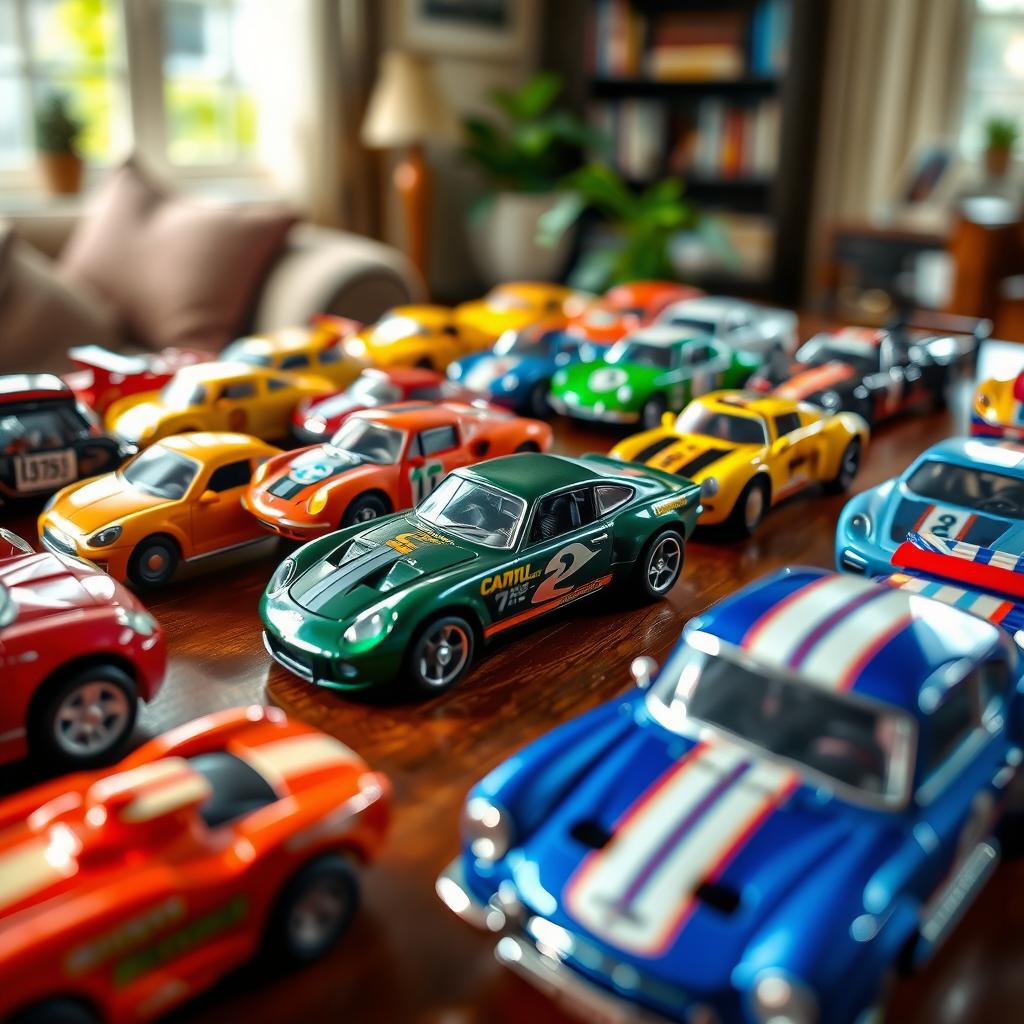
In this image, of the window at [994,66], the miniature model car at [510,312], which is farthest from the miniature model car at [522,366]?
the window at [994,66]

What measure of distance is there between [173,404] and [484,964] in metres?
3.38

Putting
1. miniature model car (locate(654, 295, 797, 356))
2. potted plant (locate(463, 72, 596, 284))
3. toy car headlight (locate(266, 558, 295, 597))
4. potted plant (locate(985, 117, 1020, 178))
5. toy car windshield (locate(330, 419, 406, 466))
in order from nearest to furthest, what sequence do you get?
1. toy car headlight (locate(266, 558, 295, 597))
2. toy car windshield (locate(330, 419, 406, 466))
3. miniature model car (locate(654, 295, 797, 356))
4. potted plant (locate(985, 117, 1020, 178))
5. potted plant (locate(463, 72, 596, 284))

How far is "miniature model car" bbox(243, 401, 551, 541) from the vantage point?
377cm

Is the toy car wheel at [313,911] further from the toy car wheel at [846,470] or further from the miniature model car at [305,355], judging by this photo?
the miniature model car at [305,355]

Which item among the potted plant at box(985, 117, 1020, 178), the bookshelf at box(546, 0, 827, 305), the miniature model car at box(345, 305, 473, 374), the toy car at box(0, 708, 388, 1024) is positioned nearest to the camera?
the toy car at box(0, 708, 388, 1024)

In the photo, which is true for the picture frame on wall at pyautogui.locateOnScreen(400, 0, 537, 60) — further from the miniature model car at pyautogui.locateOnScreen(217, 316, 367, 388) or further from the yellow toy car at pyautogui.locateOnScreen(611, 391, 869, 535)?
the yellow toy car at pyautogui.locateOnScreen(611, 391, 869, 535)

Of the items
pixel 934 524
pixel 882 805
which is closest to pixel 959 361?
pixel 934 524

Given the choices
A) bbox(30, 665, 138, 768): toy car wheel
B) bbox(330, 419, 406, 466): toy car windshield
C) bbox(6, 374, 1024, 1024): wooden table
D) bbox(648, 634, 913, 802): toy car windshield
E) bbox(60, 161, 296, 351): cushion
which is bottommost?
bbox(6, 374, 1024, 1024): wooden table

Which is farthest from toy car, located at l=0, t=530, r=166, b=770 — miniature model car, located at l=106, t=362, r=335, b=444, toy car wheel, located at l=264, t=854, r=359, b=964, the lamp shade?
the lamp shade

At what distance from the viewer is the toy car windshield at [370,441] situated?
4.08 m

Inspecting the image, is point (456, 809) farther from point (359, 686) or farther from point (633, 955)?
point (633, 955)

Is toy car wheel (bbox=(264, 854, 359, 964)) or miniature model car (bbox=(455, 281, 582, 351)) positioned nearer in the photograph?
toy car wheel (bbox=(264, 854, 359, 964))

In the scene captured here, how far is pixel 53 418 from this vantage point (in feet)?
14.0

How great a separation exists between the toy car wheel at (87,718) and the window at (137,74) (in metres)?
5.63
